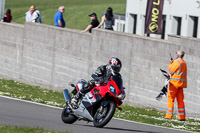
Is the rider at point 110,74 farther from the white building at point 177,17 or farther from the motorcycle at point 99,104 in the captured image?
the white building at point 177,17

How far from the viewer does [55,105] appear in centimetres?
1930

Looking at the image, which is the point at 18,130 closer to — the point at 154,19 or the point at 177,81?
the point at 177,81

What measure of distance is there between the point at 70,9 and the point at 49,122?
257 feet

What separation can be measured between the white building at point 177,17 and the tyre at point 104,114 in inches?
990

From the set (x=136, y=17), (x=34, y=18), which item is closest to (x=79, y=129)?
(x=34, y=18)

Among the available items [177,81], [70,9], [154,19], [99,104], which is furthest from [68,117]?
[70,9]

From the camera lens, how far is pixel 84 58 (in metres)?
24.9

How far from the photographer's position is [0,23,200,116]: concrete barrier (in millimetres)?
21234

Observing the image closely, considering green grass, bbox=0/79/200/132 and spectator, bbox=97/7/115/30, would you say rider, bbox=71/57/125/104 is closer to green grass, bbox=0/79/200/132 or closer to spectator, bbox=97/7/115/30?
green grass, bbox=0/79/200/132

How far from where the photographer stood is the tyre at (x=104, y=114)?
13.0 metres

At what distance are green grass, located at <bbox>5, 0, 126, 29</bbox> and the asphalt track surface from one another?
2540 inches

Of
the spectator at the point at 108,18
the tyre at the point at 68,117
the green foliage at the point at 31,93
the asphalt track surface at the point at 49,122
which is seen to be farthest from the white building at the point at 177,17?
the tyre at the point at 68,117

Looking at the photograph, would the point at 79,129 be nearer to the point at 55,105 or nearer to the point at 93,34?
the point at 55,105

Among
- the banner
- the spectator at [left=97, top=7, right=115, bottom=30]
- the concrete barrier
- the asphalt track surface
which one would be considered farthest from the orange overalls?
the banner
